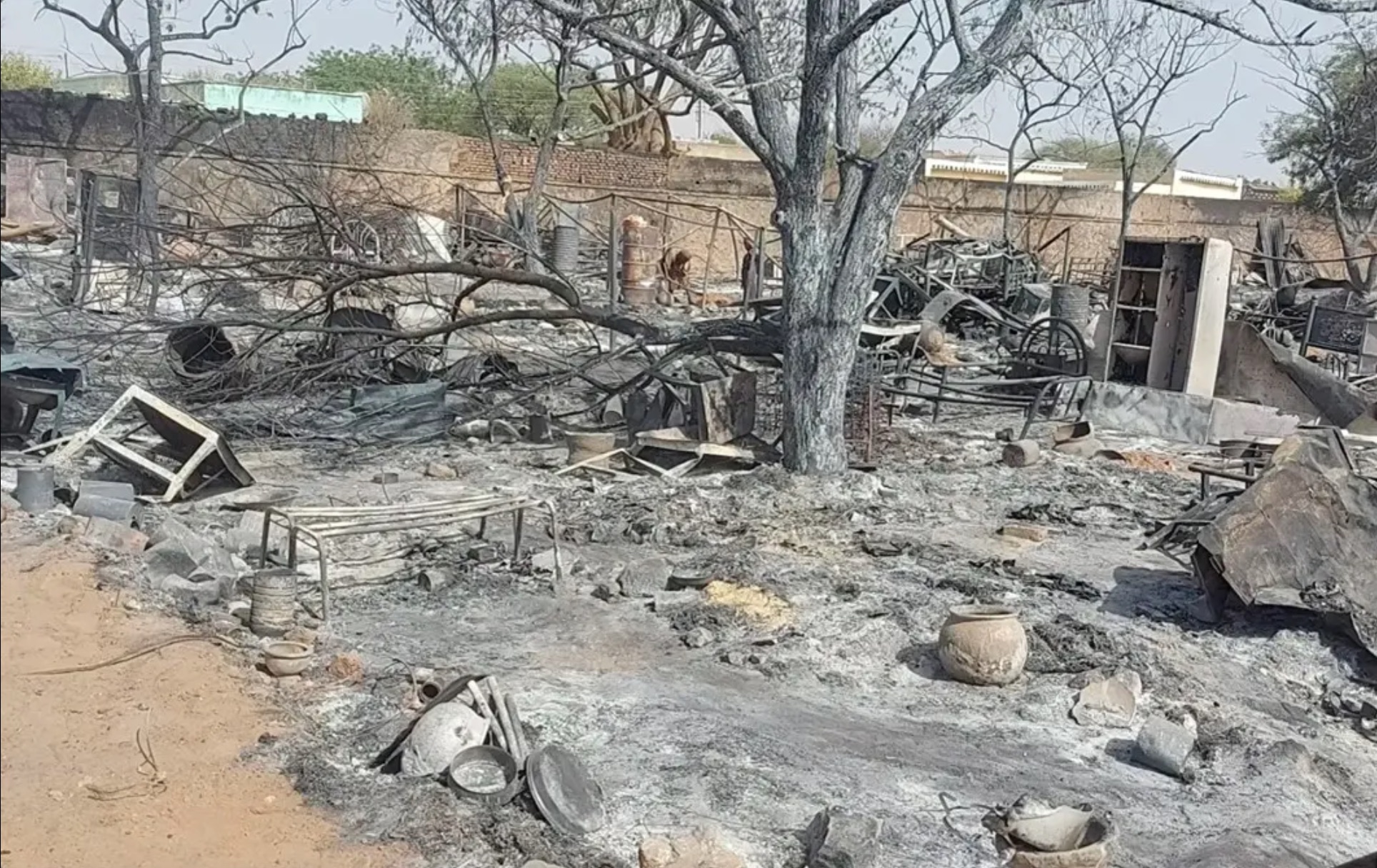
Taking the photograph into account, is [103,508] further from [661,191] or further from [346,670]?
[661,191]

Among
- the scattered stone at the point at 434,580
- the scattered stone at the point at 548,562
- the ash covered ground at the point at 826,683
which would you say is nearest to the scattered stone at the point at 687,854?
the ash covered ground at the point at 826,683

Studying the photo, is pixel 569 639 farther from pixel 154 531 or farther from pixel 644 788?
pixel 154 531

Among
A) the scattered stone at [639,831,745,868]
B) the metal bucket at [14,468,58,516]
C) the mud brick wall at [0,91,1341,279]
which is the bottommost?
the scattered stone at [639,831,745,868]

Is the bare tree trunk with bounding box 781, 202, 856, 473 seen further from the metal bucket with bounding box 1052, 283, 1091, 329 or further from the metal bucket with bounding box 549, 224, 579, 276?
the metal bucket with bounding box 549, 224, 579, 276

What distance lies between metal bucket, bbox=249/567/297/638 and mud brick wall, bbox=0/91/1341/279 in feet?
36.9

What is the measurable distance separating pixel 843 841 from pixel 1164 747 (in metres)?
1.73

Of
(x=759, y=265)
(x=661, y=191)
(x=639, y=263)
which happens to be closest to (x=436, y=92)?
(x=661, y=191)

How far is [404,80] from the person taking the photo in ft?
104

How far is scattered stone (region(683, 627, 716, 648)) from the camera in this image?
598cm

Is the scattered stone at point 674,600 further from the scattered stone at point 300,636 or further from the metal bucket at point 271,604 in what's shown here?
the metal bucket at point 271,604

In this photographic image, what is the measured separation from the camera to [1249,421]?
11844 mm

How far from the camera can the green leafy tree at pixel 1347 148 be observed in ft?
68.4

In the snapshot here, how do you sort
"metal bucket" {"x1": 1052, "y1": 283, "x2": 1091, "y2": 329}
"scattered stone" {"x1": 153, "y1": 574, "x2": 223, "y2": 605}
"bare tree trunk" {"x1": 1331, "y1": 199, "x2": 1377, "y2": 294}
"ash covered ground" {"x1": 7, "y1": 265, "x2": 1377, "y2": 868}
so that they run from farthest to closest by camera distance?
"bare tree trunk" {"x1": 1331, "y1": 199, "x2": 1377, "y2": 294} → "metal bucket" {"x1": 1052, "y1": 283, "x2": 1091, "y2": 329} → "scattered stone" {"x1": 153, "y1": 574, "x2": 223, "y2": 605} → "ash covered ground" {"x1": 7, "y1": 265, "x2": 1377, "y2": 868}

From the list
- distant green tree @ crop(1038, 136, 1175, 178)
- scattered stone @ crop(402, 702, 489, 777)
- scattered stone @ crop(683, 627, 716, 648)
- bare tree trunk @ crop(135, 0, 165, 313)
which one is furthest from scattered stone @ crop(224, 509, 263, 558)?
distant green tree @ crop(1038, 136, 1175, 178)
